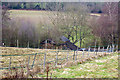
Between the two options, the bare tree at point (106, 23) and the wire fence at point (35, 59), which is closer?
the wire fence at point (35, 59)

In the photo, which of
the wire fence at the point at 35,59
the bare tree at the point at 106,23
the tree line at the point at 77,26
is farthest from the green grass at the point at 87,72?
the bare tree at the point at 106,23

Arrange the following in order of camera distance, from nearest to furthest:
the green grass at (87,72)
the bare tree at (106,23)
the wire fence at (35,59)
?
the green grass at (87,72) → the wire fence at (35,59) → the bare tree at (106,23)

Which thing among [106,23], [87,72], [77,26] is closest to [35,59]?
[87,72]

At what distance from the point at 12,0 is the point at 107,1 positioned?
10965mm

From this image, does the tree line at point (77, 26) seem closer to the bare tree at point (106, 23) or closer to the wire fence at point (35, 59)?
the bare tree at point (106, 23)

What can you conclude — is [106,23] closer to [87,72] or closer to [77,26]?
[77,26]

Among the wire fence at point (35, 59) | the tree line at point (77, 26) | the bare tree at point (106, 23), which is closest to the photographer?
the wire fence at point (35, 59)

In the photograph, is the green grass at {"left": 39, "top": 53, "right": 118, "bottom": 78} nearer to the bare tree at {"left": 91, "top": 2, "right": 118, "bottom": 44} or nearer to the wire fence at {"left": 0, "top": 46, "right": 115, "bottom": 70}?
the wire fence at {"left": 0, "top": 46, "right": 115, "bottom": 70}

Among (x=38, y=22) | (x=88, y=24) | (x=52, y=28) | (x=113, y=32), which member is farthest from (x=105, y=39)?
(x=38, y=22)

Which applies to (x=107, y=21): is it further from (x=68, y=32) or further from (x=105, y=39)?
(x=68, y=32)

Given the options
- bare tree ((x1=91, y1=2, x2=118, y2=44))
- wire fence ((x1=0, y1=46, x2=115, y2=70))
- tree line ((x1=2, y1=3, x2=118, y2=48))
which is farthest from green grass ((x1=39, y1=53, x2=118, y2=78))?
bare tree ((x1=91, y1=2, x2=118, y2=44))

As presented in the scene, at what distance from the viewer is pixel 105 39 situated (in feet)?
51.5

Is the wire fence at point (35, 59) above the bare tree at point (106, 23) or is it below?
below

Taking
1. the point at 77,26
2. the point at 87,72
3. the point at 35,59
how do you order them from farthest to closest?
the point at 77,26 < the point at 35,59 < the point at 87,72
